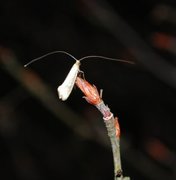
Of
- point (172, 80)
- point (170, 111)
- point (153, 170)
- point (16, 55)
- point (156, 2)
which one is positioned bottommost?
point (153, 170)

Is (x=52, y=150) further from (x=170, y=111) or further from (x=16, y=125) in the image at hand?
(x=170, y=111)

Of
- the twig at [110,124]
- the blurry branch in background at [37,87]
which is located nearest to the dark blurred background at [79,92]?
the blurry branch in background at [37,87]

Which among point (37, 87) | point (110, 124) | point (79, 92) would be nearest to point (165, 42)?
point (79, 92)

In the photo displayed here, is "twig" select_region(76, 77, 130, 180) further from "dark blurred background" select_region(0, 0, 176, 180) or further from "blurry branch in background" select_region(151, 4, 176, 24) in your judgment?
"blurry branch in background" select_region(151, 4, 176, 24)

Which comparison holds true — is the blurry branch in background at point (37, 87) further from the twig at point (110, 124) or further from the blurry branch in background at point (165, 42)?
the twig at point (110, 124)

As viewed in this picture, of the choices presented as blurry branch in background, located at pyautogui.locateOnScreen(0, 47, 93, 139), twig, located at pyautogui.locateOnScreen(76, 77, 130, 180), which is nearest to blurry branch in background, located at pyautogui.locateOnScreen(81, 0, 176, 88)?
blurry branch in background, located at pyautogui.locateOnScreen(0, 47, 93, 139)

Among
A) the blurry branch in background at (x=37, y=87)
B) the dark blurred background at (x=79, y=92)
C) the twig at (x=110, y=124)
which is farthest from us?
the dark blurred background at (x=79, y=92)

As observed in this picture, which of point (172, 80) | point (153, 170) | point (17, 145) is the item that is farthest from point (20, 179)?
point (172, 80)

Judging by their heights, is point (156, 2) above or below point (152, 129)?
above
